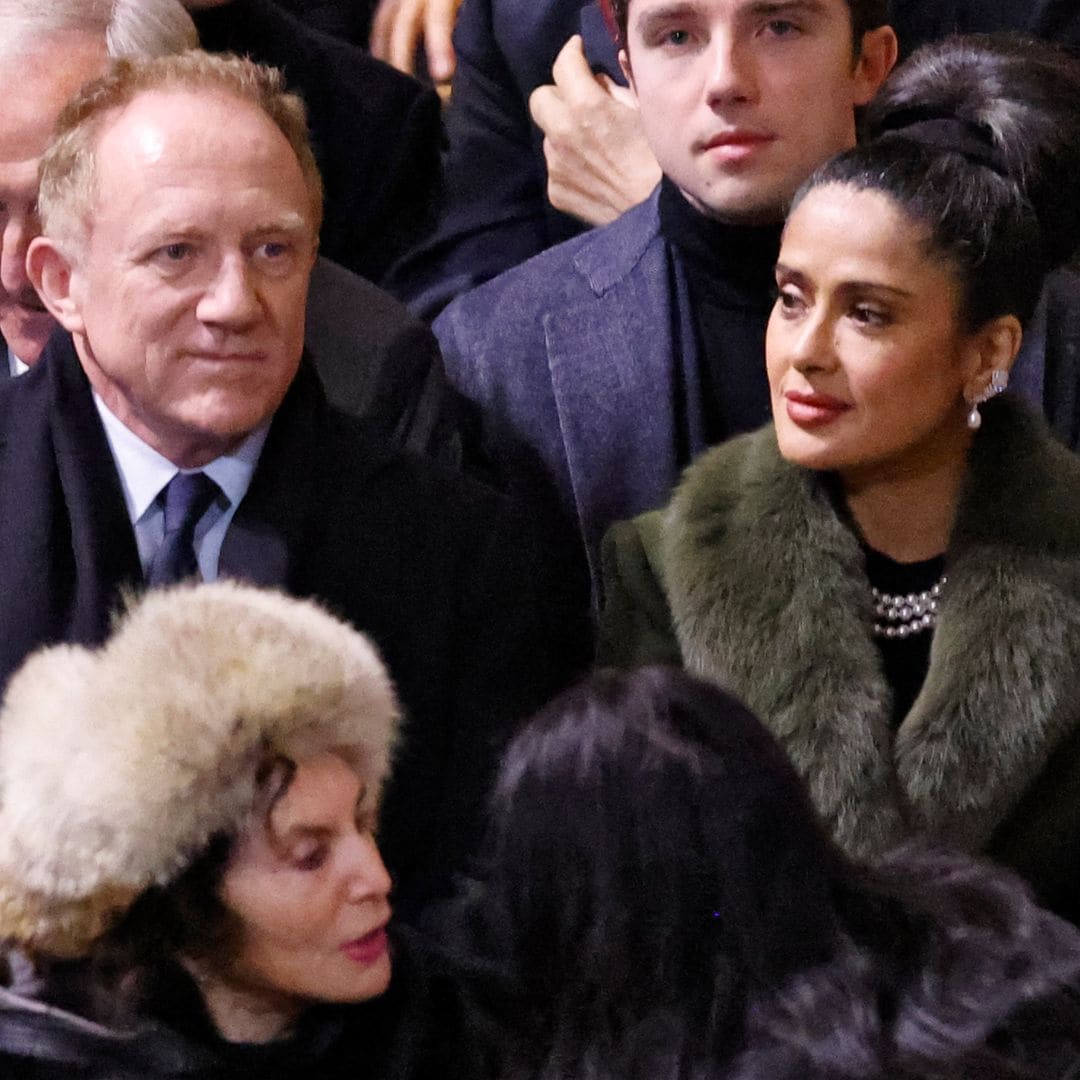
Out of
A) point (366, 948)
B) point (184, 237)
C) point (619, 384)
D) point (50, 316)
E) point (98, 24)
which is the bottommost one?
point (366, 948)

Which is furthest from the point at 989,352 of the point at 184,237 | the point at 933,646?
the point at 184,237

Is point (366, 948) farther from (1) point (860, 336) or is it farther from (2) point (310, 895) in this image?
(1) point (860, 336)

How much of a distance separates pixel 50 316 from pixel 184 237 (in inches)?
12.4

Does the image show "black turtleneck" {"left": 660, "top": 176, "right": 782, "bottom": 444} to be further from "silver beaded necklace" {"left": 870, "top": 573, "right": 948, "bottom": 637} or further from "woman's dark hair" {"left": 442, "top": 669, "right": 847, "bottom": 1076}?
"woman's dark hair" {"left": 442, "top": 669, "right": 847, "bottom": 1076}

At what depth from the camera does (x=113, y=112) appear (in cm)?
136

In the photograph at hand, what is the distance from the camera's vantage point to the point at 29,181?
152cm

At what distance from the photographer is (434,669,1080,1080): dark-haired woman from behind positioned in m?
1.07

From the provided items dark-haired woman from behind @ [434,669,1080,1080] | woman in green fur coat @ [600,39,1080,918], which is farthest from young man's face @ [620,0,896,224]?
dark-haired woman from behind @ [434,669,1080,1080]

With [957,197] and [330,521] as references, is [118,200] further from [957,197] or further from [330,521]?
[957,197]

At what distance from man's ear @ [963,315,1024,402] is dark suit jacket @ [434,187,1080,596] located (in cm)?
22

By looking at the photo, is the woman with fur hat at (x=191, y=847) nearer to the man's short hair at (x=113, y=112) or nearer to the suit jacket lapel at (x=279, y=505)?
the suit jacket lapel at (x=279, y=505)

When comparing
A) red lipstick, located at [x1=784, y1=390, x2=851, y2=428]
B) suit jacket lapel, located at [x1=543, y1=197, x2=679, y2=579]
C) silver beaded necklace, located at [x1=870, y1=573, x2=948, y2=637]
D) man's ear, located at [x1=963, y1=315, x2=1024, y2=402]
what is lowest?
silver beaded necklace, located at [x1=870, y1=573, x2=948, y2=637]

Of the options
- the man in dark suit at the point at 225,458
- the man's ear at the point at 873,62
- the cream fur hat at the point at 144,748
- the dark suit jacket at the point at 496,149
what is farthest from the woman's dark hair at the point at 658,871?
the dark suit jacket at the point at 496,149

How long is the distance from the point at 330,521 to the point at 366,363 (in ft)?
1.01
